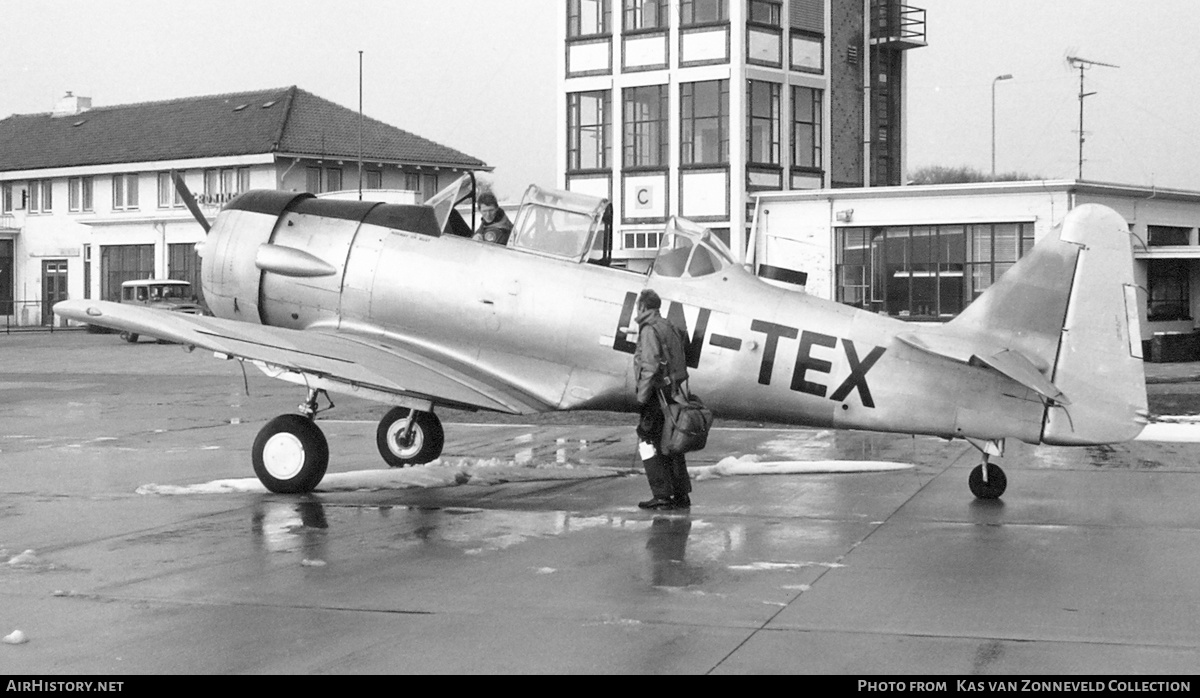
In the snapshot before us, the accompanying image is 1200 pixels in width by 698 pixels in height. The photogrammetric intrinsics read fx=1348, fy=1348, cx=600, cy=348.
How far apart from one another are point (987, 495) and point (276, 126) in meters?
56.0

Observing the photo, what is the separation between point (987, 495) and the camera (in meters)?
11.1

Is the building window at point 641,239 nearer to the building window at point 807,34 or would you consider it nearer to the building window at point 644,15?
the building window at point 644,15

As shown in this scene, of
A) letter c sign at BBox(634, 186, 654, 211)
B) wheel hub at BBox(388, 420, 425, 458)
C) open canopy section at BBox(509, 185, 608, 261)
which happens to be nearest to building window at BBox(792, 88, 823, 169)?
letter c sign at BBox(634, 186, 654, 211)

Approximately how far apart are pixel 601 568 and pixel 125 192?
6211cm

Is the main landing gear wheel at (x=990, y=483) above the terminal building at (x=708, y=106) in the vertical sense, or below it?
below

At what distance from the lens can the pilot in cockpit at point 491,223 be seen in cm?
1261

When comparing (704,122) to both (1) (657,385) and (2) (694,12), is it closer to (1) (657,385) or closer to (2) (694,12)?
(2) (694,12)

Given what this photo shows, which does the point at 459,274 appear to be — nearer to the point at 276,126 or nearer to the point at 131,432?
the point at 131,432

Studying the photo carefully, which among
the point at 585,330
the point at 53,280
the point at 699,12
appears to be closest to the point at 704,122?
the point at 699,12

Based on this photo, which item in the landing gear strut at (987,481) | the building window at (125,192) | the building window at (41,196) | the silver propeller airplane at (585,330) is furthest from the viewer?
the building window at (41,196)

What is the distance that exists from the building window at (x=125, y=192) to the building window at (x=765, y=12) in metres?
37.3

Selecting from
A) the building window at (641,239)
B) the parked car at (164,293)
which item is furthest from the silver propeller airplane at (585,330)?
the parked car at (164,293)

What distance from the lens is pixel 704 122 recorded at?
130 feet
